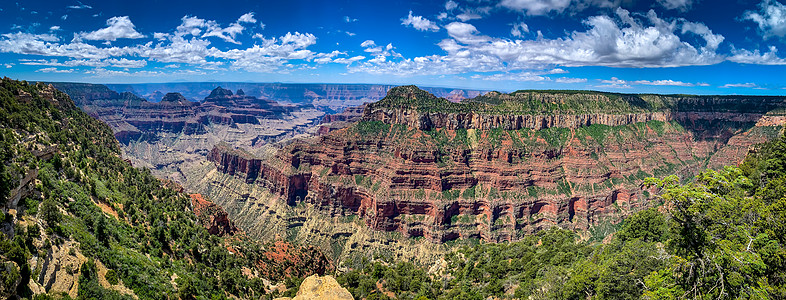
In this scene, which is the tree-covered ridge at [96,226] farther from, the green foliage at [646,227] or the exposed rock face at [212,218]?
the green foliage at [646,227]

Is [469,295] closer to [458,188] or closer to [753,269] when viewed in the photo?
[753,269]

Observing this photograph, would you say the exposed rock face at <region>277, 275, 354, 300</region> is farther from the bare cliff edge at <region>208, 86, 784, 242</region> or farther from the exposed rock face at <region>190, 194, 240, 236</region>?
the bare cliff edge at <region>208, 86, 784, 242</region>

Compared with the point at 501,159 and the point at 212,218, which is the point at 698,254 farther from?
Answer: the point at 501,159

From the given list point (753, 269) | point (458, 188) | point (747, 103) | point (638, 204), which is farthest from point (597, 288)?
point (747, 103)

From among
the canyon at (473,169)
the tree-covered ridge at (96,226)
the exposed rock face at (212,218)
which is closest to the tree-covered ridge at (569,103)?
the canyon at (473,169)

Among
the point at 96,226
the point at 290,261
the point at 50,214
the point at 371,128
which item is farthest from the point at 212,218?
the point at 371,128

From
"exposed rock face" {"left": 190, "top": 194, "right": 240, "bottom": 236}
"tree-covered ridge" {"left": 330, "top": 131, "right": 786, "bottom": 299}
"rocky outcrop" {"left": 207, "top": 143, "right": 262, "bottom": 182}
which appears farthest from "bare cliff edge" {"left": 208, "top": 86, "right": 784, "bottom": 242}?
"tree-covered ridge" {"left": 330, "top": 131, "right": 786, "bottom": 299}
